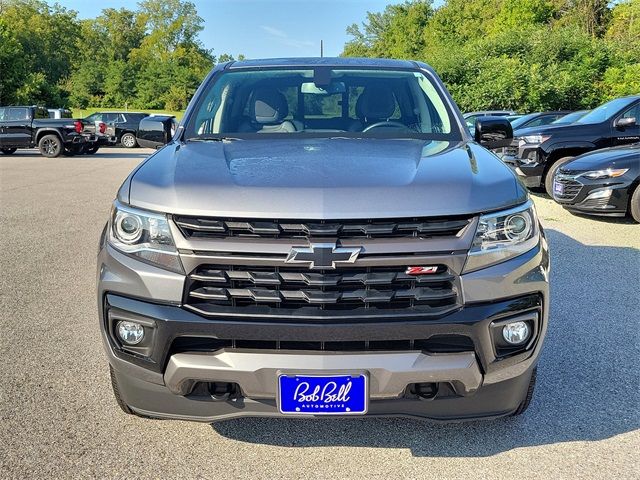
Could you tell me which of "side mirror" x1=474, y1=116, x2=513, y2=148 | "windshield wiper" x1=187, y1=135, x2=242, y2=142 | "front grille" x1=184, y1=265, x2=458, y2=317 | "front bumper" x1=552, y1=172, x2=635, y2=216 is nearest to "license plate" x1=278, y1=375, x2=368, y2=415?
"front grille" x1=184, y1=265, x2=458, y2=317

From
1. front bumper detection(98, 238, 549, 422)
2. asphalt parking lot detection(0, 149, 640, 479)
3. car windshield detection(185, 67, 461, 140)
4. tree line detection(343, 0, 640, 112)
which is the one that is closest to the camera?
front bumper detection(98, 238, 549, 422)

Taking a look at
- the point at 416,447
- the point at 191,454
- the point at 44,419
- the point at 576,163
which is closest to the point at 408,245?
the point at 416,447

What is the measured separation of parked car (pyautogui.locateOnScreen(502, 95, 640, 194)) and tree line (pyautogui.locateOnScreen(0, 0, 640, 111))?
74.2 ft

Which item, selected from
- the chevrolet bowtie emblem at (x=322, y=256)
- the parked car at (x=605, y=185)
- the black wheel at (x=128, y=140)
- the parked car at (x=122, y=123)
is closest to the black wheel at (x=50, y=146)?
the parked car at (x=122, y=123)

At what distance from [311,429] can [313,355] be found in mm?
826

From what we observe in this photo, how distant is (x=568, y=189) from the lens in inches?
332

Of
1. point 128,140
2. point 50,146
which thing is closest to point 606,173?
point 50,146

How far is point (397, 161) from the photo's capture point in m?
2.84

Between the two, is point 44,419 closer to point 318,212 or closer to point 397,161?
point 318,212

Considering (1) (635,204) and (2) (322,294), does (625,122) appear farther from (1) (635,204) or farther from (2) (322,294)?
(2) (322,294)

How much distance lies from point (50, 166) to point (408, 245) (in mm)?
17893

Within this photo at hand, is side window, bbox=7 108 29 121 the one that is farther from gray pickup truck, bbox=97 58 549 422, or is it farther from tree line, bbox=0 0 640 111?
gray pickup truck, bbox=97 58 549 422

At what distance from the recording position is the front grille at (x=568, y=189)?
27.2 feet

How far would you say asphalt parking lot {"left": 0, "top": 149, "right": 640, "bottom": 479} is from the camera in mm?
2684
